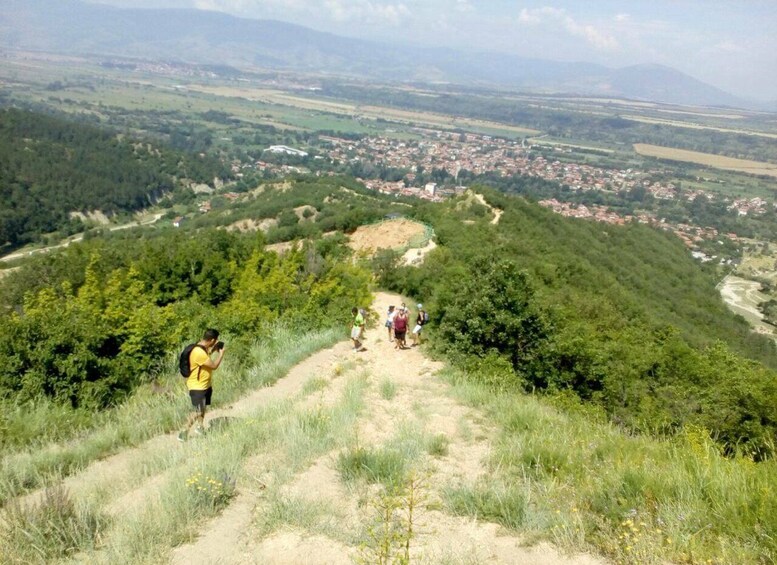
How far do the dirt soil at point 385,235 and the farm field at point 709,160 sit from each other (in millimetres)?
130456

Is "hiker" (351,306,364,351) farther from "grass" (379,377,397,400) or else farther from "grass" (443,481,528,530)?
"grass" (443,481,528,530)

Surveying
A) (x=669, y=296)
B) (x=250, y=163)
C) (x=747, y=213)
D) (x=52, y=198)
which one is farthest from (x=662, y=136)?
(x=52, y=198)

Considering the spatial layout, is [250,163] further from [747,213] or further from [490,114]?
[490,114]

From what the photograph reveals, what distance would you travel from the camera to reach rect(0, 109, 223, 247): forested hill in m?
59.0

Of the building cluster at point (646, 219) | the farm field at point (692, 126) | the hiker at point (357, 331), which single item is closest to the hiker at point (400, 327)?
the hiker at point (357, 331)

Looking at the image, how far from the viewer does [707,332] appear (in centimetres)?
2838

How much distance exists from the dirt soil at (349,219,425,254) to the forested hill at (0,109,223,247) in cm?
4742

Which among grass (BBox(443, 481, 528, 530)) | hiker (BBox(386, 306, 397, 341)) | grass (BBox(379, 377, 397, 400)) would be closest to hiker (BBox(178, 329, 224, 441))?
grass (BBox(379, 377, 397, 400))

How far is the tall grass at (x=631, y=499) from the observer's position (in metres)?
3.26

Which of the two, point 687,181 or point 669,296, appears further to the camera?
point 687,181

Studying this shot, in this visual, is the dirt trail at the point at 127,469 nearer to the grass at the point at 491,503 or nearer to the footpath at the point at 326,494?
the footpath at the point at 326,494

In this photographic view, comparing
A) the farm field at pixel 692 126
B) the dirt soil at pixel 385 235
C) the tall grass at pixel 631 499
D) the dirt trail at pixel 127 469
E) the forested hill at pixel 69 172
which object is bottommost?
the forested hill at pixel 69 172

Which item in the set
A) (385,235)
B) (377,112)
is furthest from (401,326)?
(377,112)

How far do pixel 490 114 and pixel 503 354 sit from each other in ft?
636
